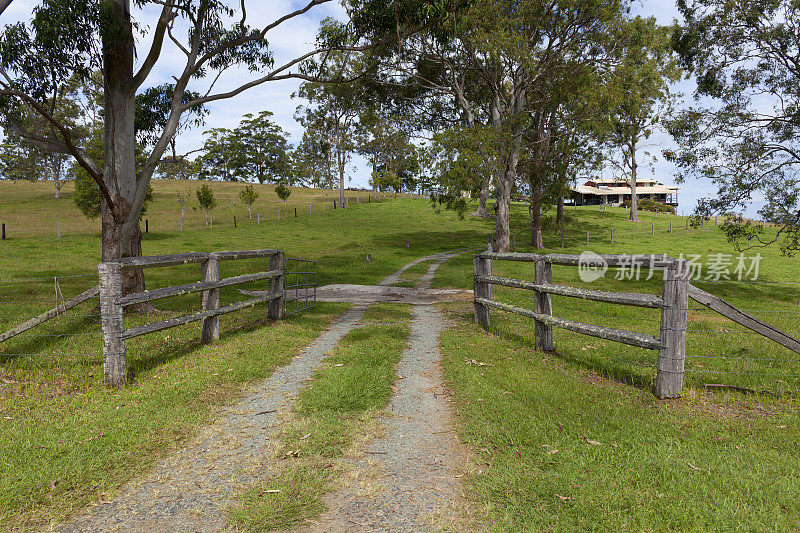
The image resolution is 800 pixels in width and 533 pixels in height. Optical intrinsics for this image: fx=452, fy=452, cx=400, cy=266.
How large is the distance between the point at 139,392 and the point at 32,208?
71.7 m

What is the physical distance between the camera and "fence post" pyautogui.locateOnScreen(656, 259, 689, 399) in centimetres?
580

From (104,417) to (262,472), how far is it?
8.41 feet

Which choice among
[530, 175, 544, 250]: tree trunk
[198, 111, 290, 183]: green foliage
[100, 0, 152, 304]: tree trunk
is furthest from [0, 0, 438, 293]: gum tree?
[198, 111, 290, 183]: green foliage

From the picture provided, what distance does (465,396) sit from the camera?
620 cm

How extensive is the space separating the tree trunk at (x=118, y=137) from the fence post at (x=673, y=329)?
11.5m

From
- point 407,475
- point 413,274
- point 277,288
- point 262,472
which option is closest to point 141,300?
point 262,472

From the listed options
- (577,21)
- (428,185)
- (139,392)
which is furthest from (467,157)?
(139,392)

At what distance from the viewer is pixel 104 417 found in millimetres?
5480

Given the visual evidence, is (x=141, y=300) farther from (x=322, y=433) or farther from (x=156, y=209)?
(x=156, y=209)

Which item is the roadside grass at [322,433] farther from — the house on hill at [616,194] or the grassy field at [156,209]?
the house on hill at [616,194]

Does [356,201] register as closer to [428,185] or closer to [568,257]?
[428,185]

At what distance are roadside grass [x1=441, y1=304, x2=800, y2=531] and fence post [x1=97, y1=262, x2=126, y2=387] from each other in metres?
4.93

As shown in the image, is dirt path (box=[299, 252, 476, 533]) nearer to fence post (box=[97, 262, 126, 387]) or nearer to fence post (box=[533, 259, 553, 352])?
fence post (box=[533, 259, 553, 352])

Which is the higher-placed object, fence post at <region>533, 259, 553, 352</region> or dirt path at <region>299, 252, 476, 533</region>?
fence post at <region>533, 259, 553, 352</region>
